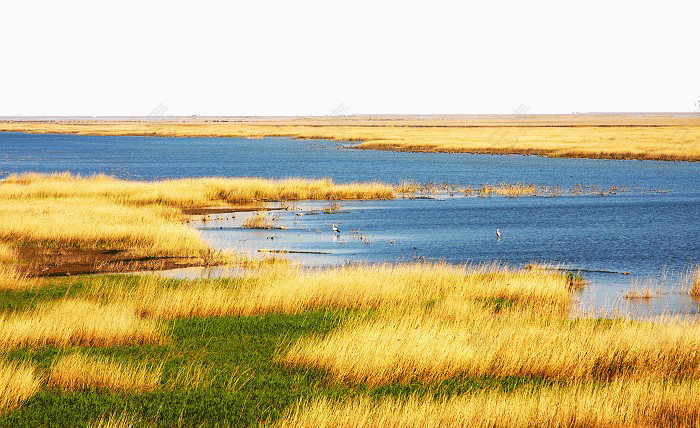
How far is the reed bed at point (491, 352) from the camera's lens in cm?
1349

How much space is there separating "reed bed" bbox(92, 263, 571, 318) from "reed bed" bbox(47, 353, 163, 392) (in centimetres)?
465

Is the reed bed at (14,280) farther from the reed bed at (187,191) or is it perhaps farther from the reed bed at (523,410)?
the reed bed at (187,191)

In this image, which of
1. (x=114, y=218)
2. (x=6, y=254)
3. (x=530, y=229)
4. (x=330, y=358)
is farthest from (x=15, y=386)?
(x=530, y=229)

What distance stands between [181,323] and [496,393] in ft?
25.0

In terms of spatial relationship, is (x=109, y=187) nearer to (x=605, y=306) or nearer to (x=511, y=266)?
(x=511, y=266)

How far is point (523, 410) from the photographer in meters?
11.3

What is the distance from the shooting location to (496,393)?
1208 cm

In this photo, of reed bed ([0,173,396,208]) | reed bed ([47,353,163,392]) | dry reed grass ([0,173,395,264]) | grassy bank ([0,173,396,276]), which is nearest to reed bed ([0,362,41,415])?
reed bed ([47,353,163,392])

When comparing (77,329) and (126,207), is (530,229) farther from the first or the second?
(77,329)

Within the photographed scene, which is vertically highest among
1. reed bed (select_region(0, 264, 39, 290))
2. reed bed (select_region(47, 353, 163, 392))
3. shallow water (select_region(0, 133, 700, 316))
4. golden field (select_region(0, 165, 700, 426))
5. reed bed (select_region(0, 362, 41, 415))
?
reed bed (select_region(0, 362, 41, 415))

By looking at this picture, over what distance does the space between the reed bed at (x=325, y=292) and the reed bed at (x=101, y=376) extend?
4647 mm

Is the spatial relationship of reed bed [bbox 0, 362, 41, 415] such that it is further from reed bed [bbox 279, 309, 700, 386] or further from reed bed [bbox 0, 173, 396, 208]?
reed bed [bbox 0, 173, 396, 208]

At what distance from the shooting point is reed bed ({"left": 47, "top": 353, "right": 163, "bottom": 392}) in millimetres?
12219

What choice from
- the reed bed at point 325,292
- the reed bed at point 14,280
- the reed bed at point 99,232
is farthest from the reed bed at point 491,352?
the reed bed at point 99,232
